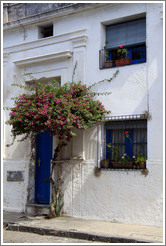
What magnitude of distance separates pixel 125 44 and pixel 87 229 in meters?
4.80

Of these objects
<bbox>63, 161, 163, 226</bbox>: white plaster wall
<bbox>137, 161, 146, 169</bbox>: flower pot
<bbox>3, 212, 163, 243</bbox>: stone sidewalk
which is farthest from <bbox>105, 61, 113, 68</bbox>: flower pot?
<bbox>3, 212, 163, 243</bbox>: stone sidewalk

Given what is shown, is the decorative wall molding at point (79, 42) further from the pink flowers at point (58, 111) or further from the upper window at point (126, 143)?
the upper window at point (126, 143)

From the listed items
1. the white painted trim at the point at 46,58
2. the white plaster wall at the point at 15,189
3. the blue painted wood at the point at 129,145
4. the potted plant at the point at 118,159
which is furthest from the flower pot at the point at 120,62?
the white plaster wall at the point at 15,189

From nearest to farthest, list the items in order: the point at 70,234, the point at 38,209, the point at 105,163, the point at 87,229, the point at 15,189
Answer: the point at 70,234 < the point at 87,229 < the point at 105,163 < the point at 38,209 < the point at 15,189

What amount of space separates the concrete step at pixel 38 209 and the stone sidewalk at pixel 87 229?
0.42 m

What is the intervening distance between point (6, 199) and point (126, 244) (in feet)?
16.9

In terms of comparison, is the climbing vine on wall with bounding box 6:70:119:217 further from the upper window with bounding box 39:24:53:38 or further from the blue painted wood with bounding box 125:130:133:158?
the upper window with bounding box 39:24:53:38

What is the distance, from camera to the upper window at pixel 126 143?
29.9 feet

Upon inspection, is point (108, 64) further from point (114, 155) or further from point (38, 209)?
point (38, 209)

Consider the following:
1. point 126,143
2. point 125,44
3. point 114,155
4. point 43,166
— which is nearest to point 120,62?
point 125,44

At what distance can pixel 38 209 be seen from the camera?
10.4 meters

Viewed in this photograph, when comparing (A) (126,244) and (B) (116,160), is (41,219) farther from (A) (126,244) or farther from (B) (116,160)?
(A) (126,244)

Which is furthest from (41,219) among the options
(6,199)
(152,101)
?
(152,101)

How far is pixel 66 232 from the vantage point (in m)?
7.98
